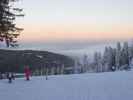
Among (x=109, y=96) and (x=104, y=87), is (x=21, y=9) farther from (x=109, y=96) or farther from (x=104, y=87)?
(x=109, y=96)

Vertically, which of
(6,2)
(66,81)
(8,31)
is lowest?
(66,81)

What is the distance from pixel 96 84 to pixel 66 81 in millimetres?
3597

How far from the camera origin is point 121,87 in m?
24.7

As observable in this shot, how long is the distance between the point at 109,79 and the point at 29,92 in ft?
23.9

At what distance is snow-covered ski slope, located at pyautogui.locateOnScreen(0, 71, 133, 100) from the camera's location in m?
21.6

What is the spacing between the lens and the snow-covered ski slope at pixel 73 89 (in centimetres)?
2156

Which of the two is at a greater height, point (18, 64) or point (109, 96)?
point (109, 96)

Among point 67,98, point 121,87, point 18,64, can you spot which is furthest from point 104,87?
point 18,64

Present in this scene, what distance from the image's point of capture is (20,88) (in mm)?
26453

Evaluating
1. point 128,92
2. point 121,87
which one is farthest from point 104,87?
point 128,92

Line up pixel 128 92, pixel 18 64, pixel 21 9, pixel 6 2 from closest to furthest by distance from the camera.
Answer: pixel 128 92 → pixel 6 2 → pixel 21 9 → pixel 18 64

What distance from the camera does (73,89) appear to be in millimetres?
24547

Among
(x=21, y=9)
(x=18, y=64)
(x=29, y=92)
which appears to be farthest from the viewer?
(x=18, y=64)

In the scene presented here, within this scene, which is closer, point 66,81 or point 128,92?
point 128,92
